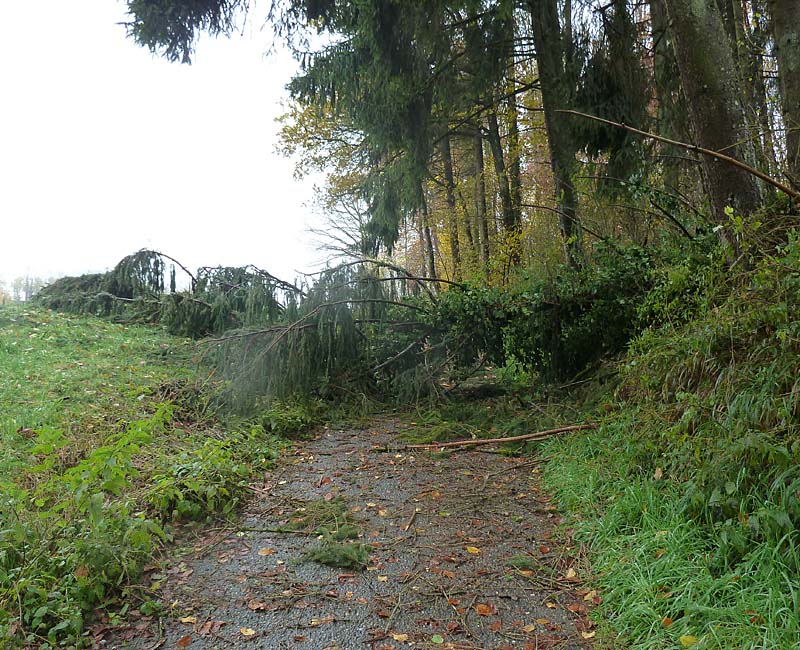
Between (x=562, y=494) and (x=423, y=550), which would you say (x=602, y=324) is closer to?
(x=562, y=494)

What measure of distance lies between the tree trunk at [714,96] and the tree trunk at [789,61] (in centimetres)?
25

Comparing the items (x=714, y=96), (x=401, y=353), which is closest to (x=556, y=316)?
(x=401, y=353)

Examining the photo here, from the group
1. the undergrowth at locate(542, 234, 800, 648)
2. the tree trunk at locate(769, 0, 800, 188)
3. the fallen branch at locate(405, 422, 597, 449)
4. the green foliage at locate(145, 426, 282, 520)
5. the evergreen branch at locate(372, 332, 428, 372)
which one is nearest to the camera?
the undergrowth at locate(542, 234, 800, 648)

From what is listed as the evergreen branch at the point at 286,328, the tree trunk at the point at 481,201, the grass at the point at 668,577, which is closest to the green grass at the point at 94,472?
the evergreen branch at the point at 286,328

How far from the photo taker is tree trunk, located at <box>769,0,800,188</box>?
11.2 feet

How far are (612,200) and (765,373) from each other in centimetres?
501

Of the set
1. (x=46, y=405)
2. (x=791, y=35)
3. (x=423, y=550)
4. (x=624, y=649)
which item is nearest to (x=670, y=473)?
(x=624, y=649)

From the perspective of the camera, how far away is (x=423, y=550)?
2904 mm

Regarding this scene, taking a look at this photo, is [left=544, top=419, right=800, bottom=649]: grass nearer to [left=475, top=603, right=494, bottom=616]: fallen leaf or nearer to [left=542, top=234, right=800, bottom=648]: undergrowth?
[left=542, top=234, right=800, bottom=648]: undergrowth

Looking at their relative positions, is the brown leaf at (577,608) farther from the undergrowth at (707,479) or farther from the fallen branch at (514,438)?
the fallen branch at (514,438)

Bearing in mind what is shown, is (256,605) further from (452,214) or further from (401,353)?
(452,214)

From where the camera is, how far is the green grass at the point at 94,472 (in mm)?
2311

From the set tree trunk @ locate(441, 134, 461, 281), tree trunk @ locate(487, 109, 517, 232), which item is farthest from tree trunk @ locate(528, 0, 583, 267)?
tree trunk @ locate(441, 134, 461, 281)

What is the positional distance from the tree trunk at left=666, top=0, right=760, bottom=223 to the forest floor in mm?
2417
